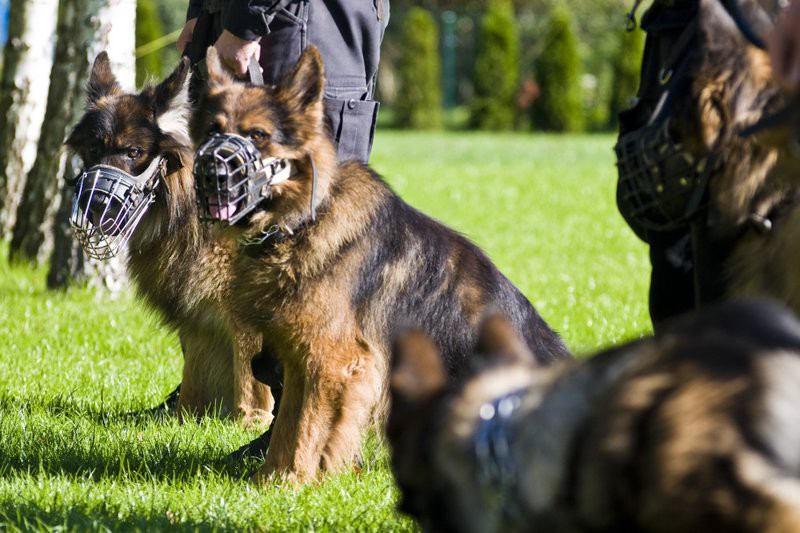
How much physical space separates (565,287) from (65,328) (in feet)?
12.9

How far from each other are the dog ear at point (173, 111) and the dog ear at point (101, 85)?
28cm

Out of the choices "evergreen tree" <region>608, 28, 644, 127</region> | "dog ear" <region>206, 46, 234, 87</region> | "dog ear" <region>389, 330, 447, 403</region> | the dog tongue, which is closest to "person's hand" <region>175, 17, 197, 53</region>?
"dog ear" <region>206, 46, 234, 87</region>

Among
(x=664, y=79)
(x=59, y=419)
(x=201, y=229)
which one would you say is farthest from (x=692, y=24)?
(x=59, y=419)

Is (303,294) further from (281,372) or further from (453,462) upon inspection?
(453,462)

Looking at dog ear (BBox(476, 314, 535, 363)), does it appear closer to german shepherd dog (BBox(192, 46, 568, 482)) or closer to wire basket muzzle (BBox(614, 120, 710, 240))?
wire basket muzzle (BBox(614, 120, 710, 240))

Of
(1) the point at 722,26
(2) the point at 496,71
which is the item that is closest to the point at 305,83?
(1) the point at 722,26

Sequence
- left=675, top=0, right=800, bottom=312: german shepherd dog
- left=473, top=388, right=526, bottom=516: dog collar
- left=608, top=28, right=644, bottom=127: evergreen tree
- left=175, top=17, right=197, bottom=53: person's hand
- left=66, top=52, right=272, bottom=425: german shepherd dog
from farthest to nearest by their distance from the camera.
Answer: left=608, top=28, right=644, bottom=127: evergreen tree → left=175, top=17, right=197, bottom=53: person's hand → left=66, top=52, right=272, bottom=425: german shepherd dog → left=675, top=0, right=800, bottom=312: german shepherd dog → left=473, top=388, right=526, bottom=516: dog collar

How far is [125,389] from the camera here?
519 cm

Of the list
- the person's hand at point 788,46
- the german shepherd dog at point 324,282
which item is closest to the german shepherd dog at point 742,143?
the person's hand at point 788,46

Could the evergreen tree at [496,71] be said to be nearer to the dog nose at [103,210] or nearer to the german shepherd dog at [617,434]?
the dog nose at [103,210]

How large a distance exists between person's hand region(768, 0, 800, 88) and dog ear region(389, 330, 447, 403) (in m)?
0.99

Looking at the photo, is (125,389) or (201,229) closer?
(201,229)

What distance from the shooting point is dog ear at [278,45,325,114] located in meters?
3.88

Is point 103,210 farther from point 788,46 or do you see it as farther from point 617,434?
point 617,434
